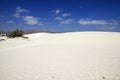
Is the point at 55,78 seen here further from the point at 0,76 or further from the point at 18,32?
the point at 18,32

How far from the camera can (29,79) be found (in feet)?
19.6

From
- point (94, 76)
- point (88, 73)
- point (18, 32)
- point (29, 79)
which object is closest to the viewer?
point (29, 79)

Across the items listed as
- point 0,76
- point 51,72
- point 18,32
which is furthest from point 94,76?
point 18,32

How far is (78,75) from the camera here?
6559 millimetres

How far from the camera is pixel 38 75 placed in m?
6.48

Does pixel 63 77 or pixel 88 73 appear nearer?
pixel 63 77

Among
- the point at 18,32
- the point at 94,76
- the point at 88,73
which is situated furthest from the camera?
the point at 18,32

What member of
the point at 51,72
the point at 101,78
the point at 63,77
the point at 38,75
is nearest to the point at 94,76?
the point at 101,78

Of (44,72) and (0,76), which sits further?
(44,72)

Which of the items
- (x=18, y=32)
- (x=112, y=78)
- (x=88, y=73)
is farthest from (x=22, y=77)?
(x=18, y=32)

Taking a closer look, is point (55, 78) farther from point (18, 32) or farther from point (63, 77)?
point (18, 32)

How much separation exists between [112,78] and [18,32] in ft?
121

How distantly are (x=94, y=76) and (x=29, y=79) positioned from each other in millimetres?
2953

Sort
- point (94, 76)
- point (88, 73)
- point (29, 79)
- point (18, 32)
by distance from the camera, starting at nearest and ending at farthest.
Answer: point (29, 79), point (94, 76), point (88, 73), point (18, 32)
